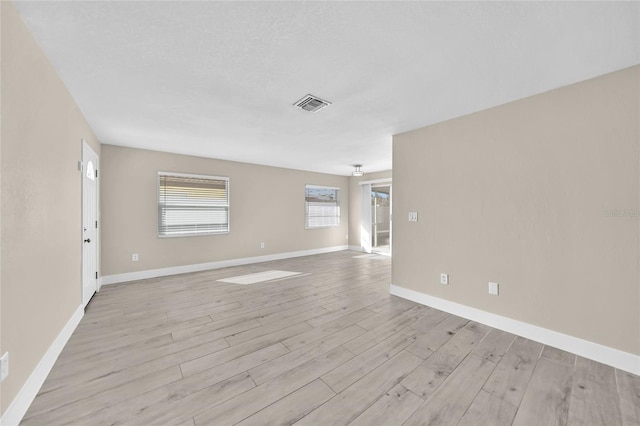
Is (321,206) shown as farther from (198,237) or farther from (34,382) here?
(34,382)

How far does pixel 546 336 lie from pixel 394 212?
2.03 metres

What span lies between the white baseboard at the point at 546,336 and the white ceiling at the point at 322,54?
7.29ft

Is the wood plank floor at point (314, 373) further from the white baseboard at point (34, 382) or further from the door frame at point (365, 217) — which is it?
the door frame at point (365, 217)

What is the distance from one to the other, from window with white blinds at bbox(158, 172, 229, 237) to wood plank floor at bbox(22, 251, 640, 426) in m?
1.90

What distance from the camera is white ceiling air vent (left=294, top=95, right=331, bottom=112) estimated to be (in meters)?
2.45

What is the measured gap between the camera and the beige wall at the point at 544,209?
197 centimetres

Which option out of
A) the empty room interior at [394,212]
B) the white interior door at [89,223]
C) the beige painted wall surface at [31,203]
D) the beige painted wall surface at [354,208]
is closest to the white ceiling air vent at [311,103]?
the empty room interior at [394,212]

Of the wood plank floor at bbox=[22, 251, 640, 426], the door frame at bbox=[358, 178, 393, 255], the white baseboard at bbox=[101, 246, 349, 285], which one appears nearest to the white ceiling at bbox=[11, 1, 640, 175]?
the wood plank floor at bbox=[22, 251, 640, 426]

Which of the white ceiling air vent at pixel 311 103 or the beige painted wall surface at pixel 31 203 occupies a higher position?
the white ceiling air vent at pixel 311 103

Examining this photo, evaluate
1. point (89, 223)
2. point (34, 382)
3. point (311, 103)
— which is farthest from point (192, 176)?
point (34, 382)

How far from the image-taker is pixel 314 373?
187cm

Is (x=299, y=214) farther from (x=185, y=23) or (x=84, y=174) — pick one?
(x=185, y=23)

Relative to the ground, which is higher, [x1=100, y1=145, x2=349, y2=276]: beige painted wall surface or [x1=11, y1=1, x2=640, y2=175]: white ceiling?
[x1=11, y1=1, x2=640, y2=175]: white ceiling

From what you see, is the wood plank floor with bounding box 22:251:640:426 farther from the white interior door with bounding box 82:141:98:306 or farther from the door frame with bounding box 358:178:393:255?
the door frame with bounding box 358:178:393:255
